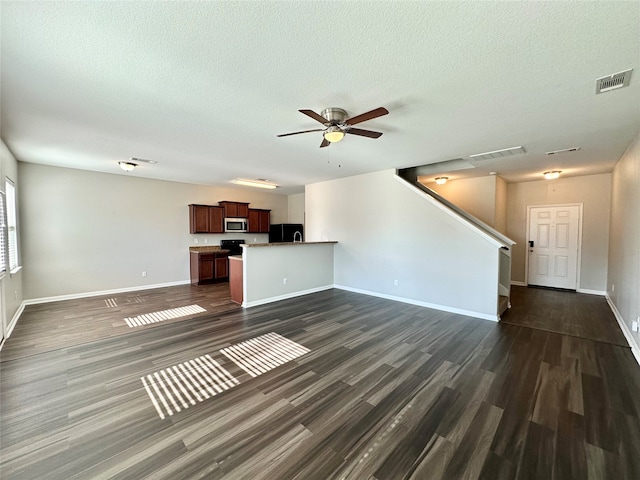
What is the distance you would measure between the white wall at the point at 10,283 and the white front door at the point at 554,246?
396 inches

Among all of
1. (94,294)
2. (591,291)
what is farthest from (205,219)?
(591,291)

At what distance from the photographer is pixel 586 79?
6.81 feet

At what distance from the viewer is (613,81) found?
6.86ft

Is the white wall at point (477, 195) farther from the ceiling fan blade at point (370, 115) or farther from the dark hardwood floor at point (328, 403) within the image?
the ceiling fan blade at point (370, 115)

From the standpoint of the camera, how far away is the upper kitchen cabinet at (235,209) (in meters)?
7.66

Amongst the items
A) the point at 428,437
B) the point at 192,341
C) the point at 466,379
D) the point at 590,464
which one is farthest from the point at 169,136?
the point at 590,464

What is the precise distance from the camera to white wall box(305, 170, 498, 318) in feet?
14.4

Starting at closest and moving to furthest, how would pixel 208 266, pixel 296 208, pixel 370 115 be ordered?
pixel 370 115 → pixel 208 266 → pixel 296 208

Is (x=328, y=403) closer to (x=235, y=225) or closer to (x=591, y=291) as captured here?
(x=235, y=225)

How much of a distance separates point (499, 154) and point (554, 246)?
3.87m

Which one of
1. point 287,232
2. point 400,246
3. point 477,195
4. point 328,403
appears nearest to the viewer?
point 328,403

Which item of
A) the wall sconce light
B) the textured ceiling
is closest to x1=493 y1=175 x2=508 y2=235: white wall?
the wall sconce light

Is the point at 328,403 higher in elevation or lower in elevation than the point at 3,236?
lower

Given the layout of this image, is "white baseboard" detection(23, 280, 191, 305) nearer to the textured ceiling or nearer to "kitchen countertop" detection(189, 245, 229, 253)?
"kitchen countertop" detection(189, 245, 229, 253)
